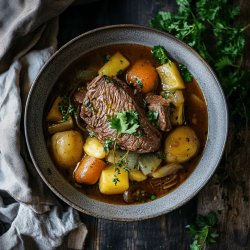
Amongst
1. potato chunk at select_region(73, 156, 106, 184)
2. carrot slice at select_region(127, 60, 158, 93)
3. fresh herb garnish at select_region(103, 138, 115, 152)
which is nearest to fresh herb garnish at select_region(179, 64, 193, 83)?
carrot slice at select_region(127, 60, 158, 93)

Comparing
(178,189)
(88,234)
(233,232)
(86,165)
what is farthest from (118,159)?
(233,232)

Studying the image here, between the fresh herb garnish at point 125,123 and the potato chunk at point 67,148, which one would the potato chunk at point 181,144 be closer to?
the fresh herb garnish at point 125,123

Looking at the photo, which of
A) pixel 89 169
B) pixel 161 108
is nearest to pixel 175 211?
pixel 89 169

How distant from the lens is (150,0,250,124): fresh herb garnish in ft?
10.0

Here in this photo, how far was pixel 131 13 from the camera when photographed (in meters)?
3.30

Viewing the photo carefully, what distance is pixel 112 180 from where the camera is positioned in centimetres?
289

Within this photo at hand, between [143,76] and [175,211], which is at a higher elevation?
[143,76]

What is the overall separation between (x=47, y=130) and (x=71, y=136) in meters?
0.16

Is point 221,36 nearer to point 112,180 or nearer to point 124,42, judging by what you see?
point 124,42

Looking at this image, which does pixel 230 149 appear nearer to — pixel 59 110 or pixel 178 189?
pixel 178 189

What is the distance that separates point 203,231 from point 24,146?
1.21m

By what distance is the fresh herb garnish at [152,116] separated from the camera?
282cm

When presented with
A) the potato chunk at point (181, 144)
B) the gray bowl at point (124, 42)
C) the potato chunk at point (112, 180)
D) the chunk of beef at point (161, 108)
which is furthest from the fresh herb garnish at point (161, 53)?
the potato chunk at point (112, 180)

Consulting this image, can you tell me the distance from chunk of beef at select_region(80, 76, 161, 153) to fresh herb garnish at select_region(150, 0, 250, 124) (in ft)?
1.76
